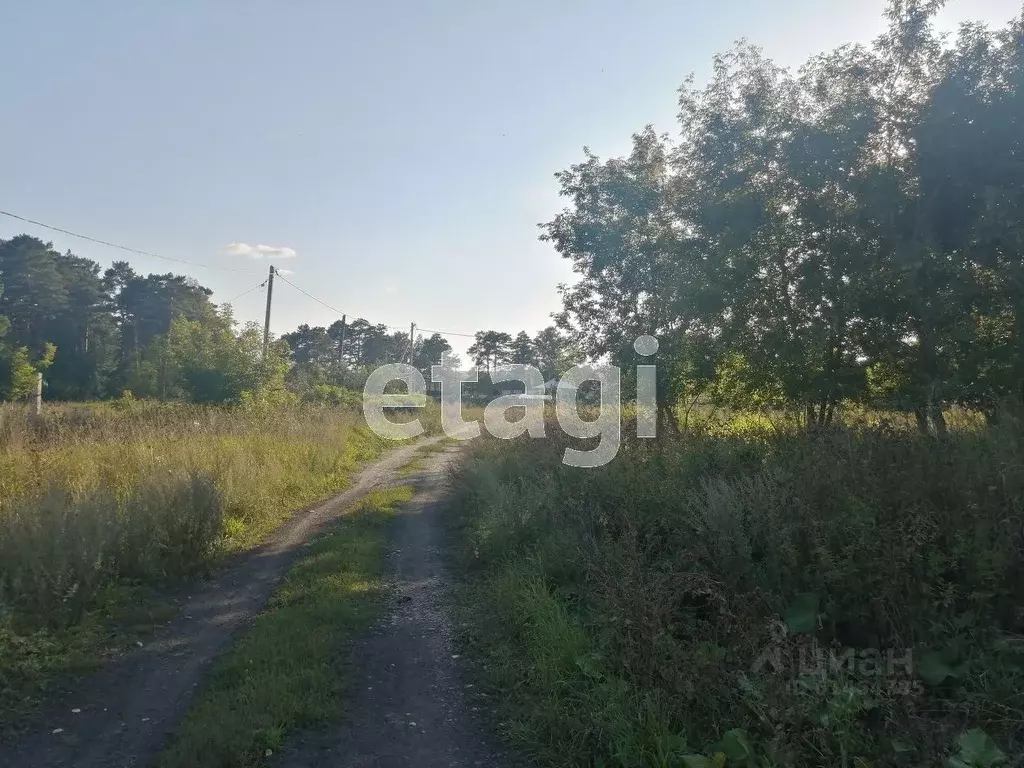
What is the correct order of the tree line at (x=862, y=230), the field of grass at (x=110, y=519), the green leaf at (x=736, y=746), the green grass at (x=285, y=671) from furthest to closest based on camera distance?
the tree line at (x=862, y=230) → the field of grass at (x=110, y=519) → the green grass at (x=285, y=671) → the green leaf at (x=736, y=746)

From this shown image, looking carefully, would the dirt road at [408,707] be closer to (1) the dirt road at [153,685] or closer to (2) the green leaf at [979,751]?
(1) the dirt road at [153,685]

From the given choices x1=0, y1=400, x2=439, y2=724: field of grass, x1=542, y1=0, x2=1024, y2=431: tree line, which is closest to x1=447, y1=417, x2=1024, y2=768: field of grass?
x1=542, y1=0, x2=1024, y2=431: tree line

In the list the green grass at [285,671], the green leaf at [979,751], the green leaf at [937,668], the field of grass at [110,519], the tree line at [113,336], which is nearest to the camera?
the green leaf at [979,751]

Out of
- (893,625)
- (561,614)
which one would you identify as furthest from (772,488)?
(561,614)

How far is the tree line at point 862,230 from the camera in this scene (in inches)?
326

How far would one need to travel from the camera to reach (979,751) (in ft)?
9.04

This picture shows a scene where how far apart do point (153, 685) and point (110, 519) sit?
9.99 feet

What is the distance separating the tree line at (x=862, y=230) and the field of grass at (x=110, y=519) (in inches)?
326

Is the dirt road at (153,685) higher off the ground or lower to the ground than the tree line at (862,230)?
lower

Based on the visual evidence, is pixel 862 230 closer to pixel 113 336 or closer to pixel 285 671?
pixel 285 671

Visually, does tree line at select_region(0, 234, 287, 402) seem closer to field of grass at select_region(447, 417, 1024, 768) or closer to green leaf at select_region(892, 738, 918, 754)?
field of grass at select_region(447, 417, 1024, 768)

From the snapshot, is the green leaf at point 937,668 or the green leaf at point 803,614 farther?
the green leaf at point 803,614

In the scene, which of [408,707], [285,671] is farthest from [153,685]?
[408,707]

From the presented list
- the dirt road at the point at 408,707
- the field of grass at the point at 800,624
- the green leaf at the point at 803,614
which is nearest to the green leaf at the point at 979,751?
the field of grass at the point at 800,624
